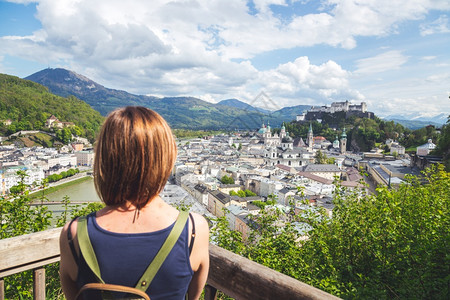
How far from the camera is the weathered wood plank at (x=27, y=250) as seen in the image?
0.87 meters

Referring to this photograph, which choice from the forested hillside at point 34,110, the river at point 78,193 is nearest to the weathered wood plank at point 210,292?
the river at point 78,193

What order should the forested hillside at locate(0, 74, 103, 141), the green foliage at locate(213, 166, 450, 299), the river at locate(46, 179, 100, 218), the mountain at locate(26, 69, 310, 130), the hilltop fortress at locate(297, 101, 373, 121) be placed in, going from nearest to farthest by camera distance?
the green foliage at locate(213, 166, 450, 299), the river at locate(46, 179, 100, 218), the forested hillside at locate(0, 74, 103, 141), the hilltop fortress at locate(297, 101, 373, 121), the mountain at locate(26, 69, 310, 130)

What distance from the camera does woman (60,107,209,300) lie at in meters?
0.54

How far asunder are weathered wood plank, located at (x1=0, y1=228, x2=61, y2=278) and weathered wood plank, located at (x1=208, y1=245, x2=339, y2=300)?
20.4 inches

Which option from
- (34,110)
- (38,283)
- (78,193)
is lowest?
(78,193)

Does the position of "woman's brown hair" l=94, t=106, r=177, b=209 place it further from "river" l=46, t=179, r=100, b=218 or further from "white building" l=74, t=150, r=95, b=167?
"white building" l=74, t=150, r=95, b=167

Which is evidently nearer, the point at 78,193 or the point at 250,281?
the point at 250,281

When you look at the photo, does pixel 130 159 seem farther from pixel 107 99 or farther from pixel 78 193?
pixel 107 99

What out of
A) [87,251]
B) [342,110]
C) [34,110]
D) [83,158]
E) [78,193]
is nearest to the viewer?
[87,251]

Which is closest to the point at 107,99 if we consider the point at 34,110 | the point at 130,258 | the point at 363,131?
the point at 34,110

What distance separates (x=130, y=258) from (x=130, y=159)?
7.0 inches

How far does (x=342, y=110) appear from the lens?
53.2 meters

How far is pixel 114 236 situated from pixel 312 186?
A: 77.4 ft

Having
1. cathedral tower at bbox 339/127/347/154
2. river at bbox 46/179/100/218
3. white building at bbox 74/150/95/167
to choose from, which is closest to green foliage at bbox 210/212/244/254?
river at bbox 46/179/100/218
